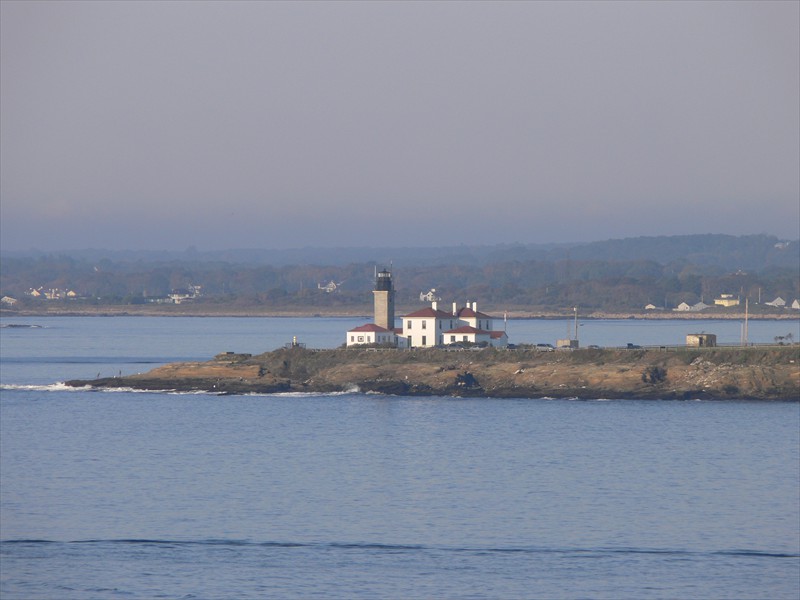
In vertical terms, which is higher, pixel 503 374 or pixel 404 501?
pixel 503 374

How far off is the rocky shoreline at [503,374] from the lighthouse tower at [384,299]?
18.1ft

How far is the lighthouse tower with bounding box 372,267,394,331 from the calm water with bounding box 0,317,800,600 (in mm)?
15386

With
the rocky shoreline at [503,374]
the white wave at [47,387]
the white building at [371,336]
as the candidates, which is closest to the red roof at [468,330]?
the white building at [371,336]

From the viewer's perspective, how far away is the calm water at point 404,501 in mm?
33469

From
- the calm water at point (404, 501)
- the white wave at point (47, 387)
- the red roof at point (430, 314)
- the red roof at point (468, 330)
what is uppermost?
the red roof at point (430, 314)

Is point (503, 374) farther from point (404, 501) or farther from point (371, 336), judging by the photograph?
point (404, 501)

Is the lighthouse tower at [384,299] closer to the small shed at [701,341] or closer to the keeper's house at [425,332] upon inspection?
the keeper's house at [425,332]

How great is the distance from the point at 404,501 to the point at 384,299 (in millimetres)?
43625

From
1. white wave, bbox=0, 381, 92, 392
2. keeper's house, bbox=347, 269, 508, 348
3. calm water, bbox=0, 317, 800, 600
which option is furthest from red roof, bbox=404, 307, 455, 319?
white wave, bbox=0, 381, 92, 392

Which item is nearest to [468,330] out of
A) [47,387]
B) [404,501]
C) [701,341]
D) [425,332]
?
[425,332]

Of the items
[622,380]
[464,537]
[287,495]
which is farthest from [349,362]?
[464,537]

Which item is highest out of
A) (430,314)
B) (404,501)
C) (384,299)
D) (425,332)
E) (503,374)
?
(384,299)

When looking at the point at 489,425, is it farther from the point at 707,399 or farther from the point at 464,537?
the point at 464,537

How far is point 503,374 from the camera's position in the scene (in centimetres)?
7488
